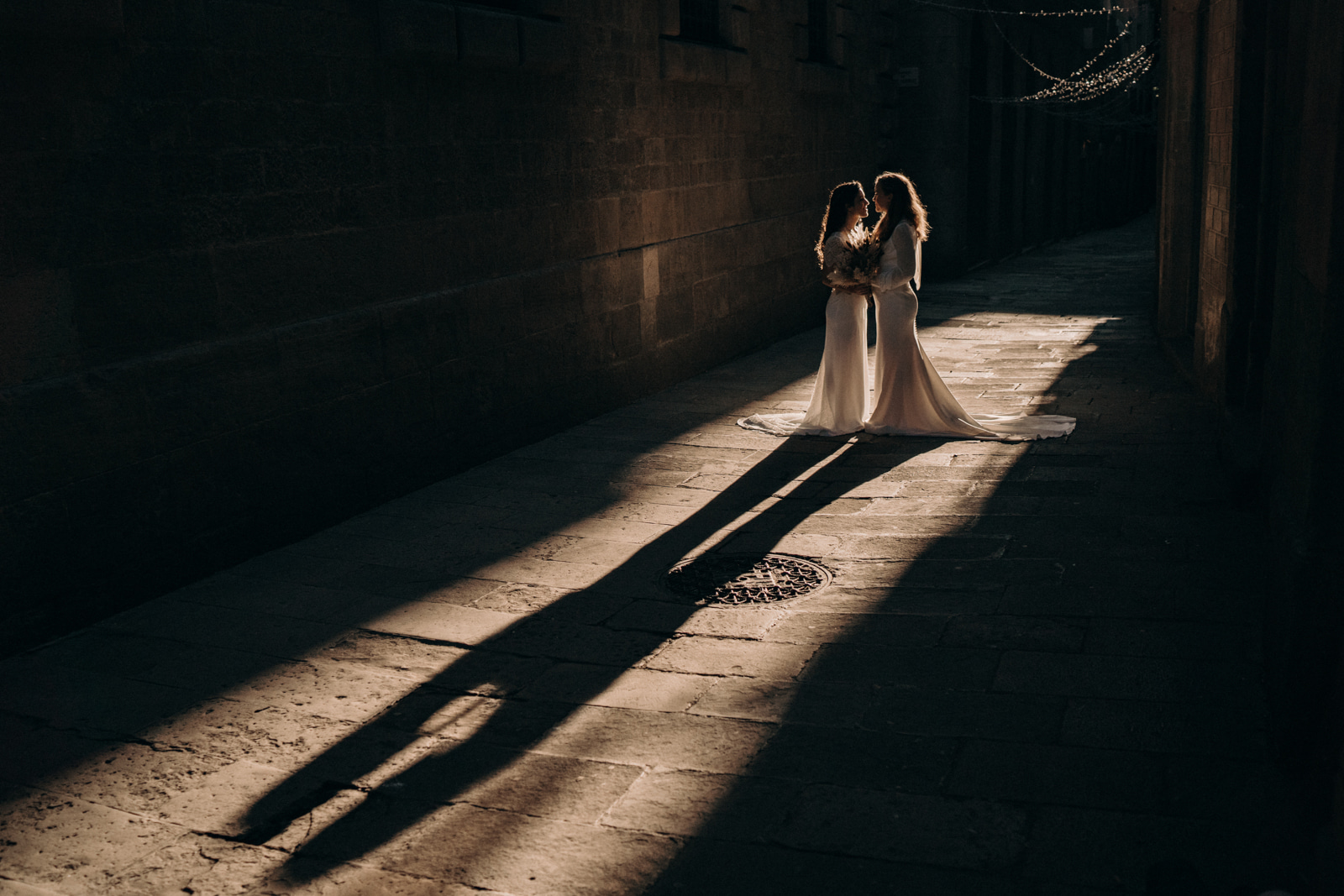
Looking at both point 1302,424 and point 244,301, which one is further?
point 244,301

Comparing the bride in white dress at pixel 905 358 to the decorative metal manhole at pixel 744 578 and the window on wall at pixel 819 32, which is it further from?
the window on wall at pixel 819 32

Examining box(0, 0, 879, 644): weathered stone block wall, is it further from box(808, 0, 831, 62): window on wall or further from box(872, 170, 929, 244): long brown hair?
box(808, 0, 831, 62): window on wall

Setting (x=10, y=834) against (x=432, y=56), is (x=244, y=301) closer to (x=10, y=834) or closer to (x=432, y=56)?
(x=432, y=56)

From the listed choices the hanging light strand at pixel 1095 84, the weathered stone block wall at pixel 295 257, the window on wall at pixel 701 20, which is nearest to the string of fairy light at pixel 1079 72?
the hanging light strand at pixel 1095 84

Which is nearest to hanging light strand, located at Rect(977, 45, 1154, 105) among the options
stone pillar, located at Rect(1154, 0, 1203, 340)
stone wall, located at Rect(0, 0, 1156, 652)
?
stone pillar, located at Rect(1154, 0, 1203, 340)

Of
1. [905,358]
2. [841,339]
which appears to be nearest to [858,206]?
[841,339]

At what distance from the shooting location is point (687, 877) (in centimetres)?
345

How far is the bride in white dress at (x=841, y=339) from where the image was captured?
9328 mm

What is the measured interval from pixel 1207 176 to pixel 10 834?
9.39 meters

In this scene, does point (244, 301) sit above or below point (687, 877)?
above

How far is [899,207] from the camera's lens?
29.8 feet

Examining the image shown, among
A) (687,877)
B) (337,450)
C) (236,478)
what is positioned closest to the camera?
(687,877)

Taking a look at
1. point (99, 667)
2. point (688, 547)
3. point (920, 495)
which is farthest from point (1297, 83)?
point (99, 667)

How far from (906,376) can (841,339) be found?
0.61 metres
